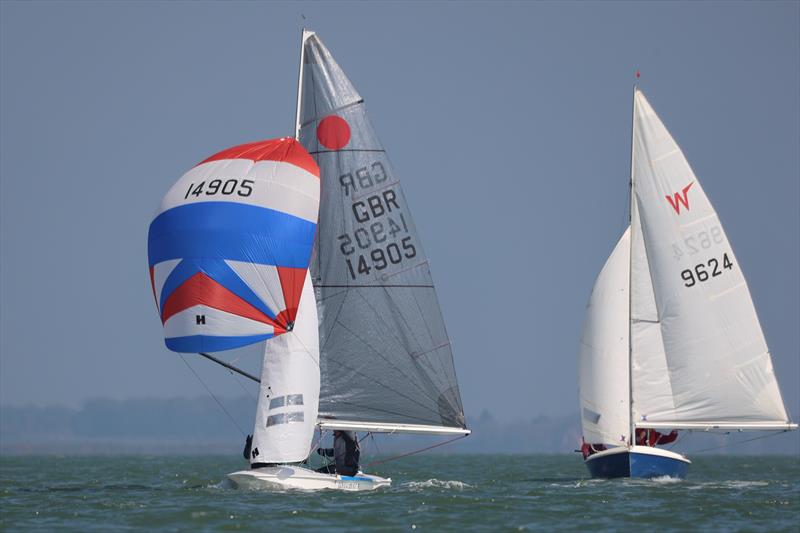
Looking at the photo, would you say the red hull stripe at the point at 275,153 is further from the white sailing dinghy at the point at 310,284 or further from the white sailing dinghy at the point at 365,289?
the white sailing dinghy at the point at 365,289

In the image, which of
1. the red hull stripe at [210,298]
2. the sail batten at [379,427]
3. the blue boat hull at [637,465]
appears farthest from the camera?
the blue boat hull at [637,465]

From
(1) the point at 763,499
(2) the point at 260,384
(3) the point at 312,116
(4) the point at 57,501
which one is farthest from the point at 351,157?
(1) the point at 763,499

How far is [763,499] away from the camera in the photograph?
35062mm

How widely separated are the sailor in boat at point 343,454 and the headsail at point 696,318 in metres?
10.8

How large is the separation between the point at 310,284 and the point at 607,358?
12780mm

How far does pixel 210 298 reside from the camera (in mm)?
30828

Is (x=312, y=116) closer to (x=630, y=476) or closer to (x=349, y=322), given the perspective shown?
(x=349, y=322)

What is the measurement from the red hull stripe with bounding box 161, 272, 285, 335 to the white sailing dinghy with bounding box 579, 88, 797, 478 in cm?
1406

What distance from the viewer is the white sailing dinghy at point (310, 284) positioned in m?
31.1

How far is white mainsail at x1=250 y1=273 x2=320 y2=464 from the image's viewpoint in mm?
31719

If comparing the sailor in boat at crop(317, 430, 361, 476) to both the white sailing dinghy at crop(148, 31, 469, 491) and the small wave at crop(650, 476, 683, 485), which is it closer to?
the white sailing dinghy at crop(148, 31, 469, 491)

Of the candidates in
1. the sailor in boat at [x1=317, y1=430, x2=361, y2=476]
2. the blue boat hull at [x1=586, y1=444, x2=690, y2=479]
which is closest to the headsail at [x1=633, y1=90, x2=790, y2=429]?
the blue boat hull at [x1=586, y1=444, x2=690, y2=479]

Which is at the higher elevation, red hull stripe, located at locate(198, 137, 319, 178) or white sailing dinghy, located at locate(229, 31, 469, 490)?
red hull stripe, located at locate(198, 137, 319, 178)

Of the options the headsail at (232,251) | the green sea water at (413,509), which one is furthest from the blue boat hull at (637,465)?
the headsail at (232,251)
